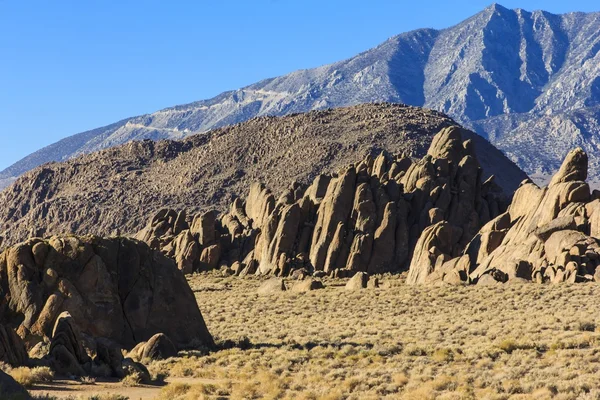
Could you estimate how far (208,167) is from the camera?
165625 millimetres

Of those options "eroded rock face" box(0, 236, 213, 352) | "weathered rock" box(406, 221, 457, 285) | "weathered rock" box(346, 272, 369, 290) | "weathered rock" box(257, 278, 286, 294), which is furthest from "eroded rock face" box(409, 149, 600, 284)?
"eroded rock face" box(0, 236, 213, 352)

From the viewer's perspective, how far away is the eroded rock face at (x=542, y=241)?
55.0m

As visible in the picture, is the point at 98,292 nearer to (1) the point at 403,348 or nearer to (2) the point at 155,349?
(2) the point at 155,349

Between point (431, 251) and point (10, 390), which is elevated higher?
point (10, 390)

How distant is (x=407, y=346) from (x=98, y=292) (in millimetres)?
13734

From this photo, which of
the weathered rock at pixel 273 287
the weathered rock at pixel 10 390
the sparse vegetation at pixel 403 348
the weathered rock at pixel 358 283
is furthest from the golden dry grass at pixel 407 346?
the weathered rock at pixel 273 287

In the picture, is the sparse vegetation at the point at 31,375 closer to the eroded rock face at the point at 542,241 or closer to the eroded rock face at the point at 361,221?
the eroded rock face at the point at 542,241

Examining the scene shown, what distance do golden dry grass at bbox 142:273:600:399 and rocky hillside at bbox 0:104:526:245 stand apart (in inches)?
3525

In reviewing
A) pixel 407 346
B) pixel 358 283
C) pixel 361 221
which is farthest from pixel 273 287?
pixel 407 346

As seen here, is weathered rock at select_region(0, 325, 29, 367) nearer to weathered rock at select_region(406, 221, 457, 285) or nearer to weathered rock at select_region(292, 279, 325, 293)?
weathered rock at select_region(292, 279, 325, 293)

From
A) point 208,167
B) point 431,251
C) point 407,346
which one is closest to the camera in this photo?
point 407,346

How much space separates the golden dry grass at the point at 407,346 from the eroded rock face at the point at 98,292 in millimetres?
3090

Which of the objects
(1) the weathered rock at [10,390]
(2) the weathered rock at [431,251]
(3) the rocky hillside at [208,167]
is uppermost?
(3) the rocky hillside at [208,167]

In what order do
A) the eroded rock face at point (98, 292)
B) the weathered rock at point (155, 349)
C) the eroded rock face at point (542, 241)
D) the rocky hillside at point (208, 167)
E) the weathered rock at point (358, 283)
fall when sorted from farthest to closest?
the rocky hillside at point (208, 167) → the weathered rock at point (358, 283) → the eroded rock face at point (542, 241) → the eroded rock face at point (98, 292) → the weathered rock at point (155, 349)
